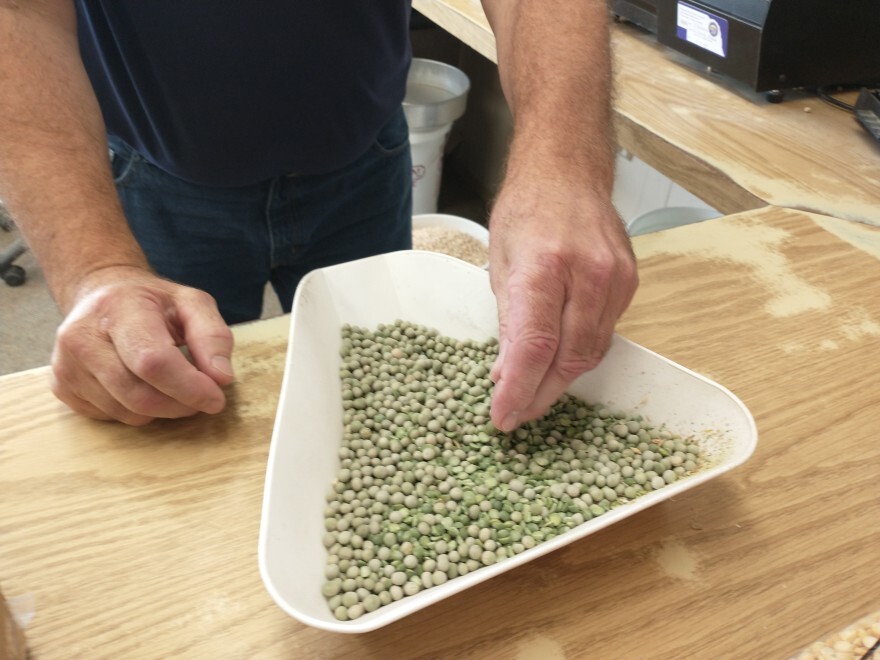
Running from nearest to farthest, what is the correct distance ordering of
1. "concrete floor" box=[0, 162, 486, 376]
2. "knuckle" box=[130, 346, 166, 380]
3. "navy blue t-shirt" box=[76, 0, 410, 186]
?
"knuckle" box=[130, 346, 166, 380] → "navy blue t-shirt" box=[76, 0, 410, 186] → "concrete floor" box=[0, 162, 486, 376]

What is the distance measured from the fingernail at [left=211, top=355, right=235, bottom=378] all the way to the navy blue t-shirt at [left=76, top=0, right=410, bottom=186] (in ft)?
1.45

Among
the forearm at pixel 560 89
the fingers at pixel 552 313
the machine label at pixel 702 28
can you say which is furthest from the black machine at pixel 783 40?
the fingers at pixel 552 313

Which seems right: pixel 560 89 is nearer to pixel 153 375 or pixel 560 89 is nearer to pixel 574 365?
pixel 574 365

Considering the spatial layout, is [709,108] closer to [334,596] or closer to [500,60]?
Answer: [500,60]

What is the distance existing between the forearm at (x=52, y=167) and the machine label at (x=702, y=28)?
1.16 meters

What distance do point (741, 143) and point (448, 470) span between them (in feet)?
2.93

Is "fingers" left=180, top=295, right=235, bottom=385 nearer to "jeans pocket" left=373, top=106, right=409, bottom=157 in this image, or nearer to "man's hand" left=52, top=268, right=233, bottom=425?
"man's hand" left=52, top=268, right=233, bottom=425

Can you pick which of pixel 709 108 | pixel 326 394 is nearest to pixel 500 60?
pixel 709 108

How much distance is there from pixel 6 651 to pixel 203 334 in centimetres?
32

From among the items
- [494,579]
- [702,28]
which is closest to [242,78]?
[494,579]

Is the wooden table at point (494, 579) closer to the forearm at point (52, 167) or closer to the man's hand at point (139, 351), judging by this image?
the man's hand at point (139, 351)

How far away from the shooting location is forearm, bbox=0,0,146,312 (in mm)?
755

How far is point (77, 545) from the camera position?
0.63 metres

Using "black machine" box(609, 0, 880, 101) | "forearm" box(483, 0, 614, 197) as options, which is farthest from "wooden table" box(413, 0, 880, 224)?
"forearm" box(483, 0, 614, 197)
